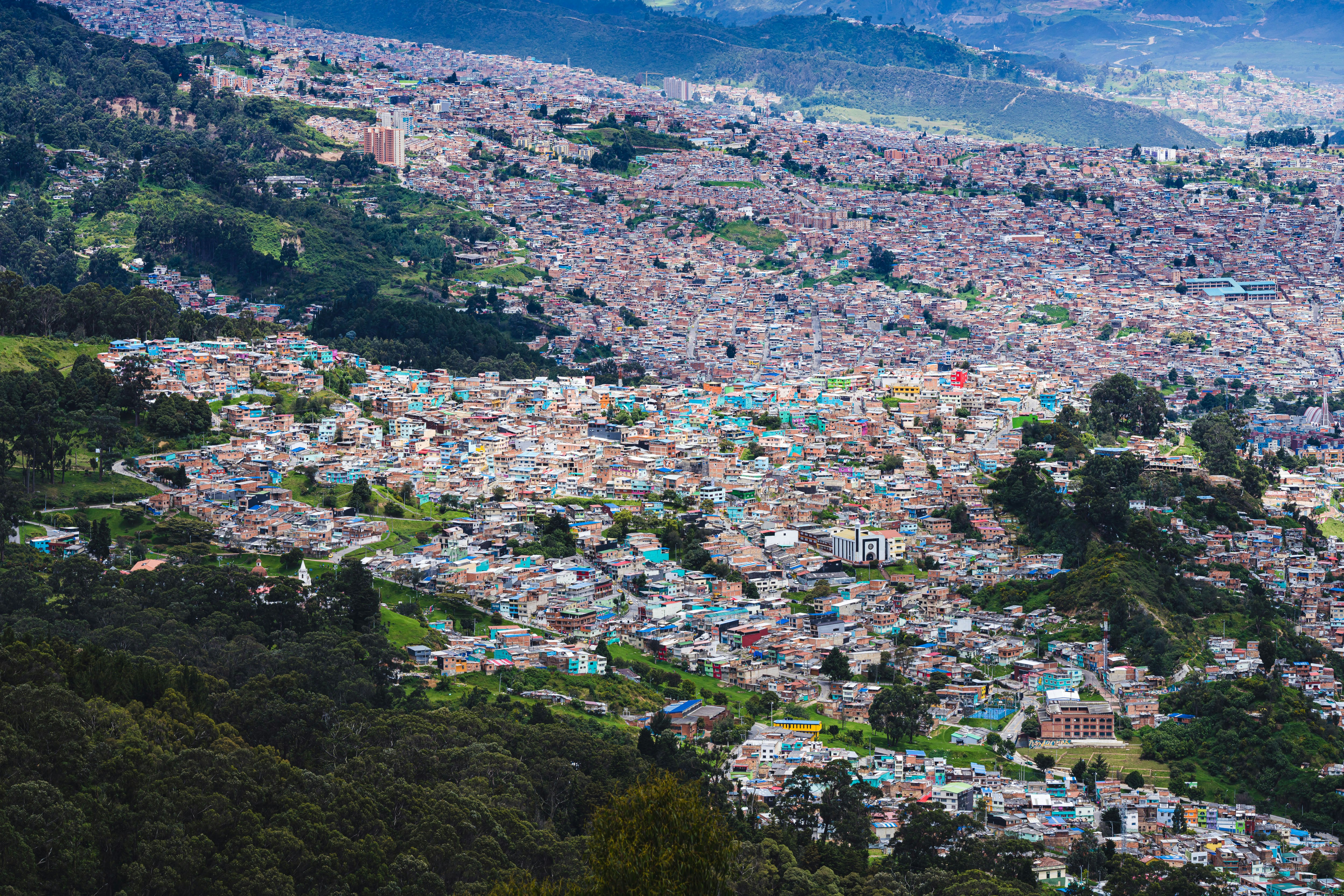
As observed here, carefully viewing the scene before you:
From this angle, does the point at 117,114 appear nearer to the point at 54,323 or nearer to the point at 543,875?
the point at 54,323

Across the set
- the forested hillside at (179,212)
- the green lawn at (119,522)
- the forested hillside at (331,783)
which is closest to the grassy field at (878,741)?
the forested hillside at (331,783)

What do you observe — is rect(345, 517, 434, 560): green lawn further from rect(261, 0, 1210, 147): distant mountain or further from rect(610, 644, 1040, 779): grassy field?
rect(261, 0, 1210, 147): distant mountain

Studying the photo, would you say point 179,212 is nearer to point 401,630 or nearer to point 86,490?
point 86,490

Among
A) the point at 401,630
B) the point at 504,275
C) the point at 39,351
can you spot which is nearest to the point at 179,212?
the point at 504,275

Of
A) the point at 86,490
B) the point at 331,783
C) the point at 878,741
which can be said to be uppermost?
the point at 331,783

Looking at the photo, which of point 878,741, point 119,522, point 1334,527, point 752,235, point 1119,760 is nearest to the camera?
point 878,741

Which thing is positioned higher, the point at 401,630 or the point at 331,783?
the point at 331,783

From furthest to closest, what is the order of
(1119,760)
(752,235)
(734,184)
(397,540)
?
(734,184), (752,235), (397,540), (1119,760)
